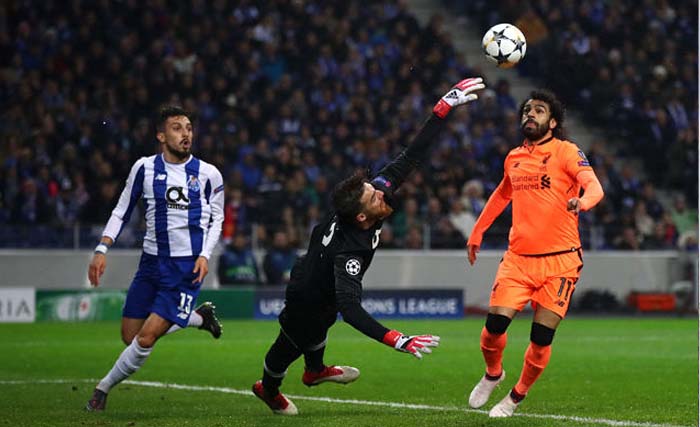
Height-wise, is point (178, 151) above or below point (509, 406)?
above

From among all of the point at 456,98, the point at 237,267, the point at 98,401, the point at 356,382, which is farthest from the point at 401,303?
the point at 456,98

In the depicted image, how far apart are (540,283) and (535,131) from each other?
1087 millimetres

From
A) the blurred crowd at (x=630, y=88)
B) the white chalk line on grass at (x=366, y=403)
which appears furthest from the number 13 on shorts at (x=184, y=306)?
the blurred crowd at (x=630, y=88)

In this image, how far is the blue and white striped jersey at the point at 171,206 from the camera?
32.3 ft

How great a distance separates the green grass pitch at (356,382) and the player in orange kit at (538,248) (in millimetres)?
427

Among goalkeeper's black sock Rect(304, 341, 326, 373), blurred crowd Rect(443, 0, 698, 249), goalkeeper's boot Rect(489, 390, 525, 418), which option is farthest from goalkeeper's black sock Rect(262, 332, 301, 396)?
blurred crowd Rect(443, 0, 698, 249)

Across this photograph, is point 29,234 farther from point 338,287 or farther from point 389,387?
point 338,287

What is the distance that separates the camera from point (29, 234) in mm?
21812

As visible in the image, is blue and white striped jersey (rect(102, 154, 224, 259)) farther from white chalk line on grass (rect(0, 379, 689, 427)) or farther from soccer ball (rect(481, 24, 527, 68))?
soccer ball (rect(481, 24, 527, 68))

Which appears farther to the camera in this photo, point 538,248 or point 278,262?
point 278,262

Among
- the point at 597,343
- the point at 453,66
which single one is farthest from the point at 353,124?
the point at 597,343

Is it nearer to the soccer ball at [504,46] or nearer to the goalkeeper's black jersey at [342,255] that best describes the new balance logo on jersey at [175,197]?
the goalkeeper's black jersey at [342,255]

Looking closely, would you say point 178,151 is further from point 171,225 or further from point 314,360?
point 314,360

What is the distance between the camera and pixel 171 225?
987cm
